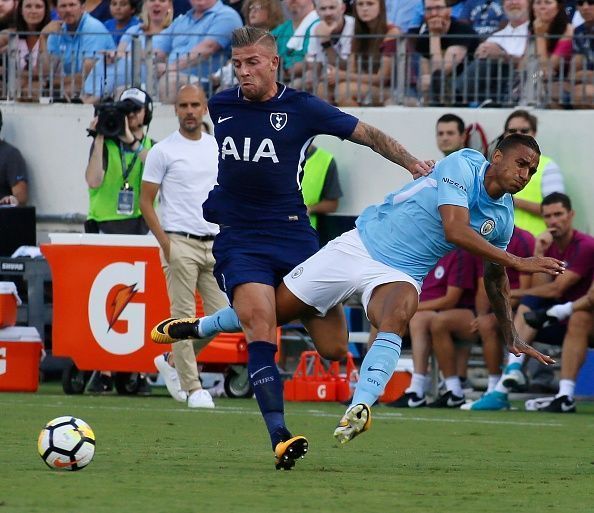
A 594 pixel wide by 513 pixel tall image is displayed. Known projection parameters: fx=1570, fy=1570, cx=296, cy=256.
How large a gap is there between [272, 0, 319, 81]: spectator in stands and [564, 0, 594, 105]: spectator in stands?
274 centimetres

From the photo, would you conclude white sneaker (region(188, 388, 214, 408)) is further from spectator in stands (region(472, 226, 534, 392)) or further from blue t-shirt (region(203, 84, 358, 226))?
blue t-shirt (region(203, 84, 358, 226))

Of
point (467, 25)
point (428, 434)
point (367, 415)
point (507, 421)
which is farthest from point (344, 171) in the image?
point (367, 415)

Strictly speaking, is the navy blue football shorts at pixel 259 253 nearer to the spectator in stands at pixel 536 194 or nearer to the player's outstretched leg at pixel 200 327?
the player's outstretched leg at pixel 200 327

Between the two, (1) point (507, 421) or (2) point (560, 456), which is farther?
(1) point (507, 421)

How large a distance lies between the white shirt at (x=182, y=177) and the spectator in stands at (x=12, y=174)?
4.26 m

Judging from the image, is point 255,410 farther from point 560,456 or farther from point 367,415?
point 367,415

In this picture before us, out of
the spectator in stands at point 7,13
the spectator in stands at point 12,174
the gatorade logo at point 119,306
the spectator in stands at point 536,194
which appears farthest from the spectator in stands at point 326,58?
the spectator in stands at point 7,13

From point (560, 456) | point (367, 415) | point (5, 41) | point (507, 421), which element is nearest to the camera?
point (367, 415)

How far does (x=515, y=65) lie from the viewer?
1533cm

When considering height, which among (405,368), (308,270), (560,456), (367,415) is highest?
(308,270)

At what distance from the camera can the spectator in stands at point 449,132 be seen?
14.7 meters

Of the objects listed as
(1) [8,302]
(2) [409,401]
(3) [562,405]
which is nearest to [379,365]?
(3) [562,405]

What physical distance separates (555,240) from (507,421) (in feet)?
6.86

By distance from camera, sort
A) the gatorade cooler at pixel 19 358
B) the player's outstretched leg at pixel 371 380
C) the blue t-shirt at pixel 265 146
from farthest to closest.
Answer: the gatorade cooler at pixel 19 358, the blue t-shirt at pixel 265 146, the player's outstretched leg at pixel 371 380
